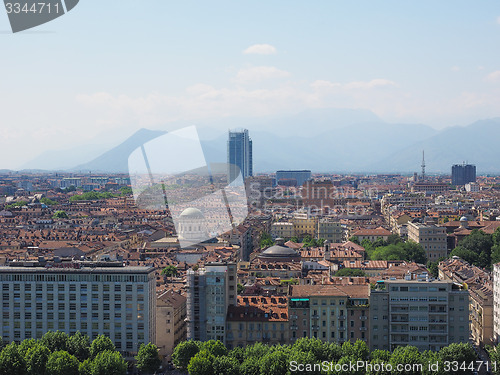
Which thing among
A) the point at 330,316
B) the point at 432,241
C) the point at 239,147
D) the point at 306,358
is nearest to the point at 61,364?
the point at 306,358

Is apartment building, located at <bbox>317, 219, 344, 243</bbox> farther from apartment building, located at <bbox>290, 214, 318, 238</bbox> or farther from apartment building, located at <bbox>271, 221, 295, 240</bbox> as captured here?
apartment building, located at <bbox>271, 221, 295, 240</bbox>

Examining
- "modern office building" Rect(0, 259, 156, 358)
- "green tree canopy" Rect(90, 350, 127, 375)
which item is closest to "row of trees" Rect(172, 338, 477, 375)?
"green tree canopy" Rect(90, 350, 127, 375)

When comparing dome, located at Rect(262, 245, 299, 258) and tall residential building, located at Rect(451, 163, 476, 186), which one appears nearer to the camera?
dome, located at Rect(262, 245, 299, 258)

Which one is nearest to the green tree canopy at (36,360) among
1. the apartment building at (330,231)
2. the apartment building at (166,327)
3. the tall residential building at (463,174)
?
Result: the apartment building at (166,327)

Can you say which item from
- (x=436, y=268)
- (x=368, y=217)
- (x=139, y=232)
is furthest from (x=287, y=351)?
(x=368, y=217)

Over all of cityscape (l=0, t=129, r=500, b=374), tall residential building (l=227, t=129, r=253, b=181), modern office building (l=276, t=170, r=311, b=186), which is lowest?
cityscape (l=0, t=129, r=500, b=374)

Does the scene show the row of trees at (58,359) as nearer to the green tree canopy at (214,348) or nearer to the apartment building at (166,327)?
the green tree canopy at (214,348)

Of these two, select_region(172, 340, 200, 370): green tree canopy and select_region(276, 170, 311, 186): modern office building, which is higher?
select_region(276, 170, 311, 186): modern office building
